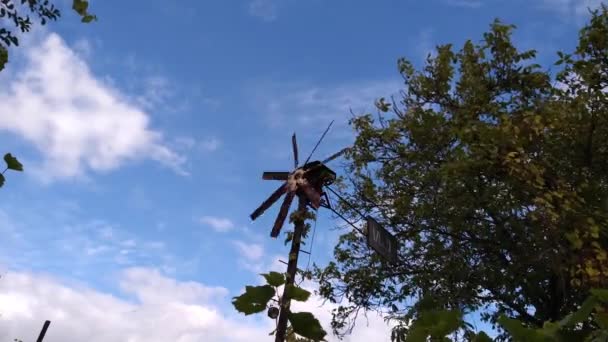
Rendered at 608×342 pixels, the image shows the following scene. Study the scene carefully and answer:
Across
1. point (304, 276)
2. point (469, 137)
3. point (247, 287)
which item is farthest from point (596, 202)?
point (247, 287)

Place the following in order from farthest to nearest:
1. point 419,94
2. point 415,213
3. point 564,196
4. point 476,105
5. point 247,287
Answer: point 419,94 < point 415,213 < point 476,105 < point 564,196 < point 247,287

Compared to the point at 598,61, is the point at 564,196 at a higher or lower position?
lower

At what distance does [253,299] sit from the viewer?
156cm

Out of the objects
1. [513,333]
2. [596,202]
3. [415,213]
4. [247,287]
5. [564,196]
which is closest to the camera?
[513,333]

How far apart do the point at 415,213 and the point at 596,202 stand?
411cm

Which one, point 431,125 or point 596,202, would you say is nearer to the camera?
point 596,202

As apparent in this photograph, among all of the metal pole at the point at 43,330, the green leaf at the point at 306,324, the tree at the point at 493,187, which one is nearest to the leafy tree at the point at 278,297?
the green leaf at the point at 306,324

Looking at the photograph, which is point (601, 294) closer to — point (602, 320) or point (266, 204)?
point (602, 320)

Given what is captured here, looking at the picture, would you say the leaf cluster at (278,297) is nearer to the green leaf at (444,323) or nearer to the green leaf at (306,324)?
the green leaf at (306,324)

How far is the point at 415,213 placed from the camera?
490 inches

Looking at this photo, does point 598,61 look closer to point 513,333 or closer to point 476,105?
point 476,105

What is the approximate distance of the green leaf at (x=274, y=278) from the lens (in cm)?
145

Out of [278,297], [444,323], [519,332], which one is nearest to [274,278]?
[278,297]

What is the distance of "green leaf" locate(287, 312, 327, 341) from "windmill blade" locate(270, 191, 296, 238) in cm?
839
